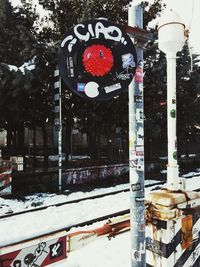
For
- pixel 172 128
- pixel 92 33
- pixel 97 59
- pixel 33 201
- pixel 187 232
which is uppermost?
pixel 92 33

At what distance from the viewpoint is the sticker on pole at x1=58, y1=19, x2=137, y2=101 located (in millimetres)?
2617

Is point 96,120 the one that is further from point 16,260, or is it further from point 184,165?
point 16,260

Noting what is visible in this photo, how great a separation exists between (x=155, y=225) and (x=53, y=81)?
33.0 ft

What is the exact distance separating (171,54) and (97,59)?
139 cm

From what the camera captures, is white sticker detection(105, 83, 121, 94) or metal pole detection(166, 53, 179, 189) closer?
white sticker detection(105, 83, 121, 94)

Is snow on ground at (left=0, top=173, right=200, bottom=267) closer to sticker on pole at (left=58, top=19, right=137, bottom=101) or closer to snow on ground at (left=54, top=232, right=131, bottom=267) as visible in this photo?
snow on ground at (left=54, top=232, right=131, bottom=267)

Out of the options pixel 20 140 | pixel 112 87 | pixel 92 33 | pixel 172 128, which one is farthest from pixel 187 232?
pixel 20 140

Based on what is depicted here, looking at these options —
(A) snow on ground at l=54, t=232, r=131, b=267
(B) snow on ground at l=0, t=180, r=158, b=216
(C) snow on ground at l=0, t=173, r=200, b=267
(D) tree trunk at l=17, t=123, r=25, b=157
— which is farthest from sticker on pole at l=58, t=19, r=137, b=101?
(D) tree trunk at l=17, t=123, r=25, b=157

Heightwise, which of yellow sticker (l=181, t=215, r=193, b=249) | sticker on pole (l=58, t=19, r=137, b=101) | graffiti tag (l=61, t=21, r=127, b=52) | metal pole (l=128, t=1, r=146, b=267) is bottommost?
yellow sticker (l=181, t=215, r=193, b=249)

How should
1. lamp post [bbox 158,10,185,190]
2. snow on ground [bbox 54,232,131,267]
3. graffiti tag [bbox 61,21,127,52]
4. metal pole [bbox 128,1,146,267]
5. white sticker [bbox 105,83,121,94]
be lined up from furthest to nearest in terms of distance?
1. snow on ground [bbox 54,232,131,267]
2. lamp post [bbox 158,10,185,190]
3. metal pole [bbox 128,1,146,267]
4. white sticker [bbox 105,83,121,94]
5. graffiti tag [bbox 61,21,127,52]

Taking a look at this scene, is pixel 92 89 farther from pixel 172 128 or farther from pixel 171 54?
pixel 171 54

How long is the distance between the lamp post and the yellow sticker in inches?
15.9

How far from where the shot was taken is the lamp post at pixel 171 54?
3.41 metres

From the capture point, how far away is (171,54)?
145 inches
